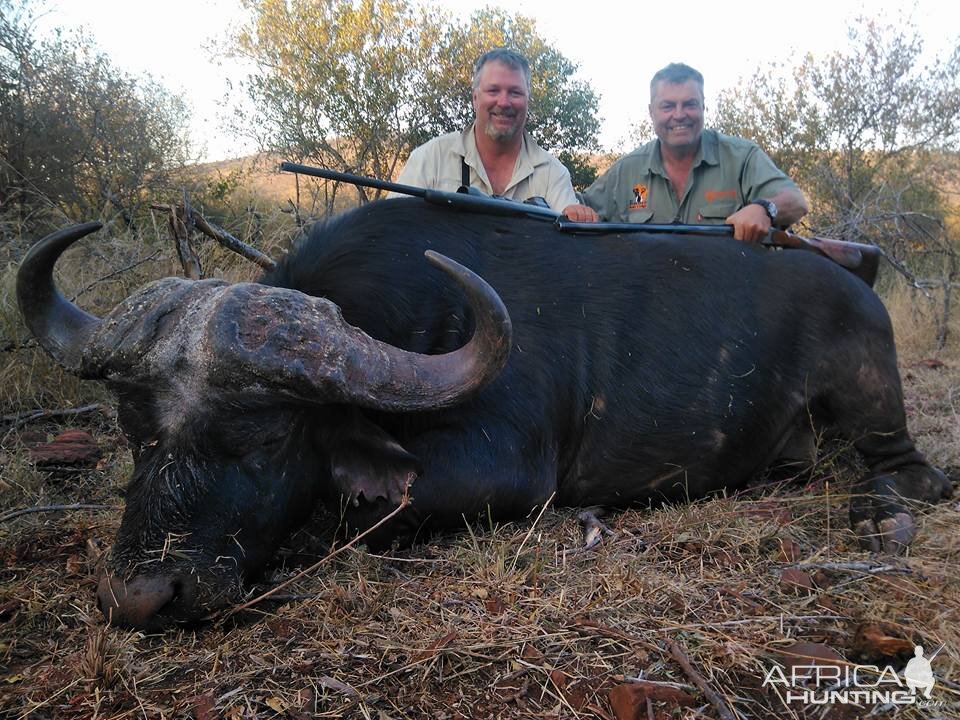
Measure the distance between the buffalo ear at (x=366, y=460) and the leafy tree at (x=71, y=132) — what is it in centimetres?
607

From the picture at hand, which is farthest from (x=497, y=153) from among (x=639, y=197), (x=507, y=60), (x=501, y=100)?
(x=639, y=197)

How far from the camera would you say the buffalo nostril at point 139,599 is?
6.66ft

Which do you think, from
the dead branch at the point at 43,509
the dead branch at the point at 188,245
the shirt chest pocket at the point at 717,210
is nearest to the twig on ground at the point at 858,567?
the dead branch at the point at 43,509

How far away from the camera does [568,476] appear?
307 cm

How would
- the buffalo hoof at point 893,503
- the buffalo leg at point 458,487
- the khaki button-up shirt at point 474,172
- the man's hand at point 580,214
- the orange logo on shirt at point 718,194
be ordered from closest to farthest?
the buffalo leg at point 458,487 → the buffalo hoof at point 893,503 → the man's hand at point 580,214 → the orange logo on shirt at point 718,194 → the khaki button-up shirt at point 474,172

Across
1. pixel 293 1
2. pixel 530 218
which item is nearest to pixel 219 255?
pixel 530 218

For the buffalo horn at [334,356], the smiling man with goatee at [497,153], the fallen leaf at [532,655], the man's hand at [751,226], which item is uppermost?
the smiling man with goatee at [497,153]

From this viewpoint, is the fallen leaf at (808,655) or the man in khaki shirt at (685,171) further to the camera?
the man in khaki shirt at (685,171)

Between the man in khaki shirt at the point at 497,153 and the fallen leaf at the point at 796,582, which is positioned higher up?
the man in khaki shirt at the point at 497,153

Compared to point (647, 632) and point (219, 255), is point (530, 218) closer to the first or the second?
point (647, 632)

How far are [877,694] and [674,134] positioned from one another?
13.3ft

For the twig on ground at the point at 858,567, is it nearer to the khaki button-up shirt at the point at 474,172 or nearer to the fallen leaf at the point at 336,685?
the fallen leaf at the point at 336,685

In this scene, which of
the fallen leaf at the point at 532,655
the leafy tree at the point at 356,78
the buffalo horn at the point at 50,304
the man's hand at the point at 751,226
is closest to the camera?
the fallen leaf at the point at 532,655

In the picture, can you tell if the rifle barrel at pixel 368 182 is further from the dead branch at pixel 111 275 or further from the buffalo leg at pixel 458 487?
the dead branch at pixel 111 275
